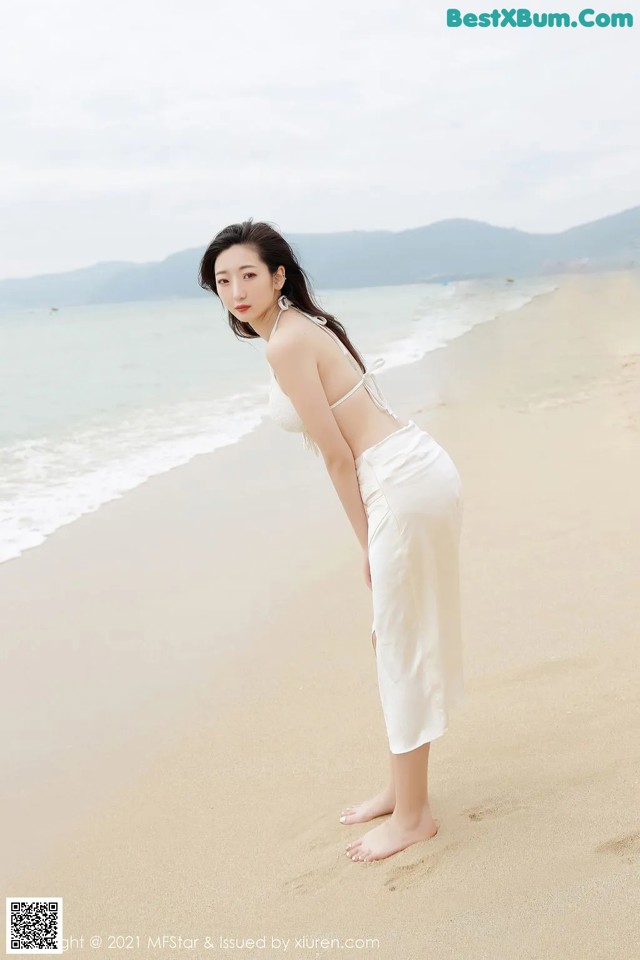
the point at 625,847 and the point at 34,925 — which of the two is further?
the point at 34,925

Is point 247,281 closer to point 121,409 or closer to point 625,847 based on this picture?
point 625,847

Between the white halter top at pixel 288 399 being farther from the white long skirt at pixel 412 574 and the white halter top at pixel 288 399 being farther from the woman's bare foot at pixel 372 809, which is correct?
the woman's bare foot at pixel 372 809

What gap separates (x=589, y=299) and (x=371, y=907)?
2360 centimetres

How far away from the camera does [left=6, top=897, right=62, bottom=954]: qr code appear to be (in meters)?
2.45

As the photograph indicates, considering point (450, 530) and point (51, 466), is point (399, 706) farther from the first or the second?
point (51, 466)

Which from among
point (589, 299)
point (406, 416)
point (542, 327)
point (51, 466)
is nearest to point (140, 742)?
point (51, 466)

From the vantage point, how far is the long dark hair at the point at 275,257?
2633 mm

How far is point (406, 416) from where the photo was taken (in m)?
9.11

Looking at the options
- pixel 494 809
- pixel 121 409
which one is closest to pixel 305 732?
pixel 494 809

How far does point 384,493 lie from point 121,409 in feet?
33.6

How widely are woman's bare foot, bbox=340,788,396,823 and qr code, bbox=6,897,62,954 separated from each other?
88 cm

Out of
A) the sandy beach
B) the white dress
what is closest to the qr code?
the sandy beach

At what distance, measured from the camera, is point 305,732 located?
3307 mm

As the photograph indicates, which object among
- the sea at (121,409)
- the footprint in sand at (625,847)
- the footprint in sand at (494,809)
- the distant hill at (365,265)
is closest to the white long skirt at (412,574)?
the footprint in sand at (494,809)
